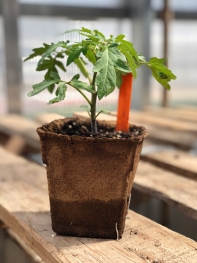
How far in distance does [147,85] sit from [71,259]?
6.95 ft

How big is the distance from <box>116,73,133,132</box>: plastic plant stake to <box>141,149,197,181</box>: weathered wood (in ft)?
1.53

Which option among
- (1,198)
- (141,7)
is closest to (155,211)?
(1,198)

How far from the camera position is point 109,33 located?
2377 millimetres

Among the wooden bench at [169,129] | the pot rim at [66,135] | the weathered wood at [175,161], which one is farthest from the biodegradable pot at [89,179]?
the wooden bench at [169,129]

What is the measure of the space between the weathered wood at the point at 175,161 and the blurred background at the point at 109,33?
0.64m

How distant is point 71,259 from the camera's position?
2.26 ft

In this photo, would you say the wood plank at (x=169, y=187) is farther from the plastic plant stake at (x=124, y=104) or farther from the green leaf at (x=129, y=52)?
the green leaf at (x=129, y=52)

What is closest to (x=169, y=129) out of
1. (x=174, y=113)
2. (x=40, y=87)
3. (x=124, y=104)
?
(x=174, y=113)

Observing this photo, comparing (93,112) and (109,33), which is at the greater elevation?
(109,33)

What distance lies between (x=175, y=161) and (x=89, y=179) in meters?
0.69

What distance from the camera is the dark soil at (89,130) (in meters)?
0.79

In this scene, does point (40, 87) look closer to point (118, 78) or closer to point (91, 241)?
point (118, 78)

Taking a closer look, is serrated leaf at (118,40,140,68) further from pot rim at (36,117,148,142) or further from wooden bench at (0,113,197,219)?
wooden bench at (0,113,197,219)

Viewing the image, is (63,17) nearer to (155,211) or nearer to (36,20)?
(36,20)
